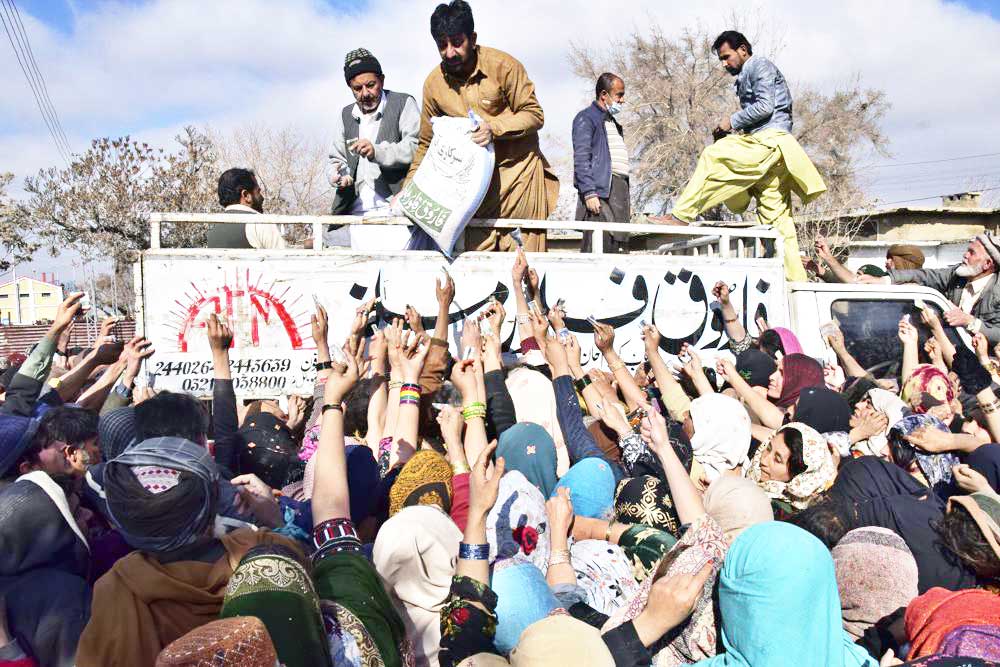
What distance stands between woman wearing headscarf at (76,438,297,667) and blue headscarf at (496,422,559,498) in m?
1.83

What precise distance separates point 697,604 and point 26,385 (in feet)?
11.8

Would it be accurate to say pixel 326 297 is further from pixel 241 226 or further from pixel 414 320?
pixel 241 226

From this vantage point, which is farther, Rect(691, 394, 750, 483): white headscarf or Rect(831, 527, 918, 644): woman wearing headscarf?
Rect(691, 394, 750, 483): white headscarf

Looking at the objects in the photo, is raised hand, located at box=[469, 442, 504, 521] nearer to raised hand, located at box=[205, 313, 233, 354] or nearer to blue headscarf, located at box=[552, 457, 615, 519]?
blue headscarf, located at box=[552, 457, 615, 519]

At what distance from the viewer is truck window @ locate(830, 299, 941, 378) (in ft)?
21.5

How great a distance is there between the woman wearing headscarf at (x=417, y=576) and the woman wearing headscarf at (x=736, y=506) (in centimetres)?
116

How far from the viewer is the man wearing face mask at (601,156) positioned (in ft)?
24.2

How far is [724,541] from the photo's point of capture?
2.98m

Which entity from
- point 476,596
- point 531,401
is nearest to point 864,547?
point 476,596

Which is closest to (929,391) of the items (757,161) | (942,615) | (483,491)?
(757,161)

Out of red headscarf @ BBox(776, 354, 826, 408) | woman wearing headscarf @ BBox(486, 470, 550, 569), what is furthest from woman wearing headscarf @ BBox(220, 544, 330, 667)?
red headscarf @ BBox(776, 354, 826, 408)

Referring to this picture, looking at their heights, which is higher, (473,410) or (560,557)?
(473,410)

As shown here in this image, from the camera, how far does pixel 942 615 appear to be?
101 inches

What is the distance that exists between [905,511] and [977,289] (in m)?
4.32
